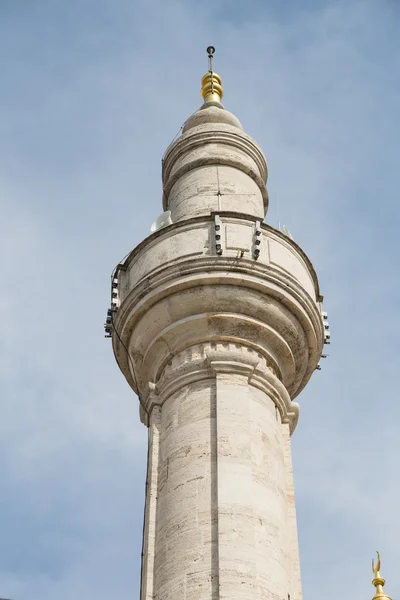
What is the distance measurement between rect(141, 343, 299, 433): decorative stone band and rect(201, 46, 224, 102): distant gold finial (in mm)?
7340

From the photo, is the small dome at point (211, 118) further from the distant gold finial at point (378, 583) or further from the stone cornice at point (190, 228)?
the distant gold finial at point (378, 583)

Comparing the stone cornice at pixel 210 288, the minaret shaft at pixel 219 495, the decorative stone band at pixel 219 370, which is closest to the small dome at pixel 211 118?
the stone cornice at pixel 210 288

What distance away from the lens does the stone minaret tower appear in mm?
10938

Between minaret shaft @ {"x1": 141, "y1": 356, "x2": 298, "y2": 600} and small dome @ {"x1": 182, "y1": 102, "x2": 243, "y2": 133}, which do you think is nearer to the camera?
minaret shaft @ {"x1": 141, "y1": 356, "x2": 298, "y2": 600}

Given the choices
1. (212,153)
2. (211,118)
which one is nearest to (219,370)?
(212,153)

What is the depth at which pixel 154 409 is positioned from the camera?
12.8m

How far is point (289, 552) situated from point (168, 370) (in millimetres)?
2888

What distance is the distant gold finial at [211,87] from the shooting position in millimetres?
19061

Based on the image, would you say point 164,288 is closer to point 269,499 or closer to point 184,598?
point 269,499

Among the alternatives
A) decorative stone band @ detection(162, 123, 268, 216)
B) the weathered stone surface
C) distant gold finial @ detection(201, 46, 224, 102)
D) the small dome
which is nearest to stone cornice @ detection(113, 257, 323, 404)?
the weathered stone surface

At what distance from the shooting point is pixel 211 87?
63.2ft

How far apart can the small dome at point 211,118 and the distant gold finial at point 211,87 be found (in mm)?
1256

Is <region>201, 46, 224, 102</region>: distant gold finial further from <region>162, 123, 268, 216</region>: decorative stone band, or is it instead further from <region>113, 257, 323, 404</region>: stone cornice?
<region>113, 257, 323, 404</region>: stone cornice

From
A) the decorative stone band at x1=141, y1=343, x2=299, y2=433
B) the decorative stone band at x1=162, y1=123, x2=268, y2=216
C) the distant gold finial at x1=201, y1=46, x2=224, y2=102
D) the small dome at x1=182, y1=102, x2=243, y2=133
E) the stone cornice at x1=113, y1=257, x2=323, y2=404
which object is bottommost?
the decorative stone band at x1=141, y1=343, x2=299, y2=433
